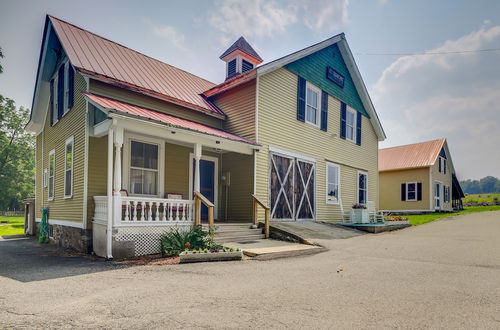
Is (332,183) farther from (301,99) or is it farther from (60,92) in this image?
(60,92)

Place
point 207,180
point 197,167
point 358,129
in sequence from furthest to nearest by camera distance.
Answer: point 358,129
point 207,180
point 197,167

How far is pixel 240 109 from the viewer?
1267cm

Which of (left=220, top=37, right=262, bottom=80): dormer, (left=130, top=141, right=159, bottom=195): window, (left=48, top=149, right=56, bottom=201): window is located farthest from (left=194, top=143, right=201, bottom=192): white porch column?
(left=220, top=37, right=262, bottom=80): dormer

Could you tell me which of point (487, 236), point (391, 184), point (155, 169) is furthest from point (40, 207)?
point (391, 184)

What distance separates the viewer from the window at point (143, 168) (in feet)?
34.3

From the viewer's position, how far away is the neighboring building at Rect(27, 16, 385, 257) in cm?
898

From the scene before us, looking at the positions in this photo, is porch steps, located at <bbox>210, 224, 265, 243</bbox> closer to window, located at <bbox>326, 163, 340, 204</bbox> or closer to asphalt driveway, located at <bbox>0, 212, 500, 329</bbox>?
asphalt driveway, located at <bbox>0, 212, 500, 329</bbox>

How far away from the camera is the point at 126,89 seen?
10531mm

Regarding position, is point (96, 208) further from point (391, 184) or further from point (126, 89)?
point (391, 184)

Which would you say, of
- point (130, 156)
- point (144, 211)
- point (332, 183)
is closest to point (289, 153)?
point (332, 183)

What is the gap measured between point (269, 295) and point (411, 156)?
2810 cm

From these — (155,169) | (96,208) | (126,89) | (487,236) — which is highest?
(126,89)

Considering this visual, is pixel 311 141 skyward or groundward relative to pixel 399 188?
skyward

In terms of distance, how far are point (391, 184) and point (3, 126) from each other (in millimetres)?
44426
